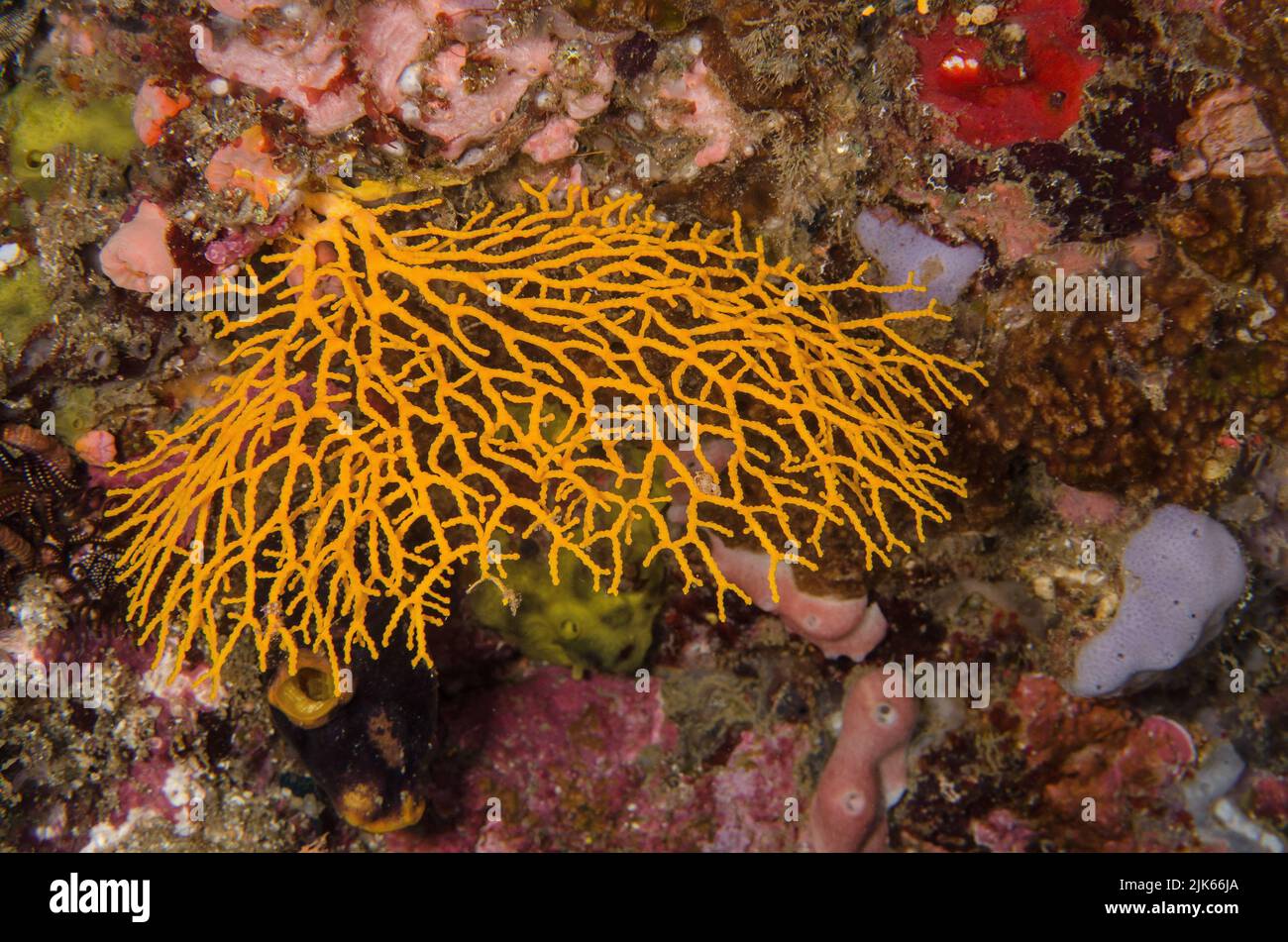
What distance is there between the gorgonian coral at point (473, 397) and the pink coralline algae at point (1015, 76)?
0.82 meters

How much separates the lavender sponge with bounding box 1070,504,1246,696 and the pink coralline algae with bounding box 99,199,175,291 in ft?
15.6

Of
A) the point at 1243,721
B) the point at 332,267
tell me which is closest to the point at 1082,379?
the point at 1243,721

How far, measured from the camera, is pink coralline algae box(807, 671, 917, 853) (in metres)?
4.39

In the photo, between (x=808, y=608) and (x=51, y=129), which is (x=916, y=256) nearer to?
(x=808, y=608)

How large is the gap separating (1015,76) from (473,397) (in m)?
2.70

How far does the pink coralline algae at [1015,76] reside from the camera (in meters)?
2.85

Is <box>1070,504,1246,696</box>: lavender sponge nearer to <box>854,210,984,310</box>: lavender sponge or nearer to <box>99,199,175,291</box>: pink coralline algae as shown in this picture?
<box>854,210,984,310</box>: lavender sponge

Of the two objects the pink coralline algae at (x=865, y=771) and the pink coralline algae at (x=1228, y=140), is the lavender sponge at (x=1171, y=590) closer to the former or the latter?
the pink coralline algae at (x=865, y=771)

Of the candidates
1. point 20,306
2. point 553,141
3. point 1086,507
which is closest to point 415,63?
point 553,141

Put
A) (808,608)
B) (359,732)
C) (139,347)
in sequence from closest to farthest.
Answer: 1. (139,347)
2. (359,732)
3. (808,608)

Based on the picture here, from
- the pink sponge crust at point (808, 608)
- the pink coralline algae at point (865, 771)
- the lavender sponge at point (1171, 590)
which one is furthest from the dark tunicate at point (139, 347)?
the lavender sponge at point (1171, 590)

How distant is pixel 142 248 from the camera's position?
110 inches

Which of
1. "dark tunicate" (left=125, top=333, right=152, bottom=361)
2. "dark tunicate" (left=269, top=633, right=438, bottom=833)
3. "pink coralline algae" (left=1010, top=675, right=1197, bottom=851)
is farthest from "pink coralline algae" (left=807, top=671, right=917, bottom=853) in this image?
"dark tunicate" (left=125, top=333, right=152, bottom=361)

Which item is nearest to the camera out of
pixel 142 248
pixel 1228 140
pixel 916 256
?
pixel 142 248
